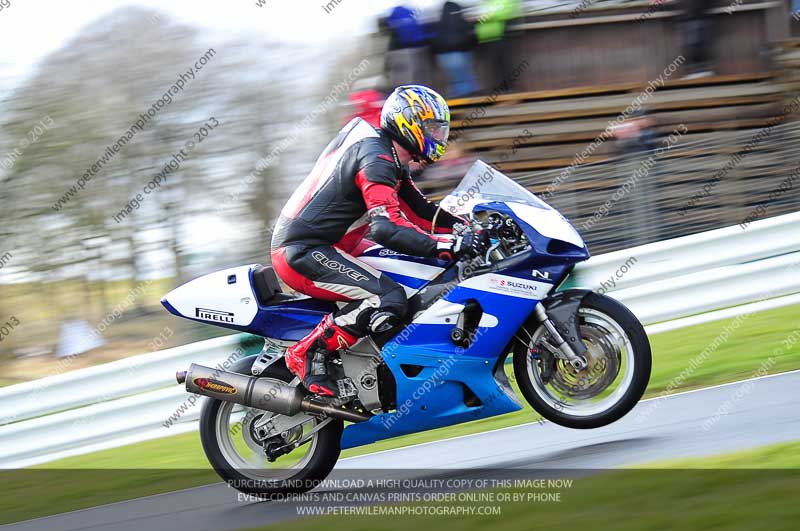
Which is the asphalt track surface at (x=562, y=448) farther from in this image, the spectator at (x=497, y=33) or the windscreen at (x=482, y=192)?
the spectator at (x=497, y=33)

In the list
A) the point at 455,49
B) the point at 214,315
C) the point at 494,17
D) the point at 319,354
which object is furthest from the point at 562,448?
the point at 494,17

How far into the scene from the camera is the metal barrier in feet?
27.5

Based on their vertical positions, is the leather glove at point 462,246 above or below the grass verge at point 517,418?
above

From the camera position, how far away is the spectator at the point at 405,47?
1028 centimetres

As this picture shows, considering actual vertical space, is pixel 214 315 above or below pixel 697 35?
below

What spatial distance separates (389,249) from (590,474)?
5.31 ft

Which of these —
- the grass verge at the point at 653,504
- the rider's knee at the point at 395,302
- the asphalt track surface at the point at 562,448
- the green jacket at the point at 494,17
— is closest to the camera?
the grass verge at the point at 653,504

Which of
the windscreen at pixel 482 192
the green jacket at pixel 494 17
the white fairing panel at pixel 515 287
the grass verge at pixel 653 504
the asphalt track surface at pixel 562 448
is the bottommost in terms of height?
the asphalt track surface at pixel 562 448

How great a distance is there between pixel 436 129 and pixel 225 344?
3618 millimetres

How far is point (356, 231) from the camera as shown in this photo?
5.84 metres

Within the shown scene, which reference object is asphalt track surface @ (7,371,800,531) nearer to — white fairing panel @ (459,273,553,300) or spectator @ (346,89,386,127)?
white fairing panel @ (459,273,553,300)

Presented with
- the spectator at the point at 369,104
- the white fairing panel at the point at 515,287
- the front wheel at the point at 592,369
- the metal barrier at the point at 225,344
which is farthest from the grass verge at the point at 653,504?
the spectator at the point at 369,104

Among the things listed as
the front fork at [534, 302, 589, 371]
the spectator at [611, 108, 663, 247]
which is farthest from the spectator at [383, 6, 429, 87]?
the front fork at [534, 302, 589, 371]

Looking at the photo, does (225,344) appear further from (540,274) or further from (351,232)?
(540,274)
